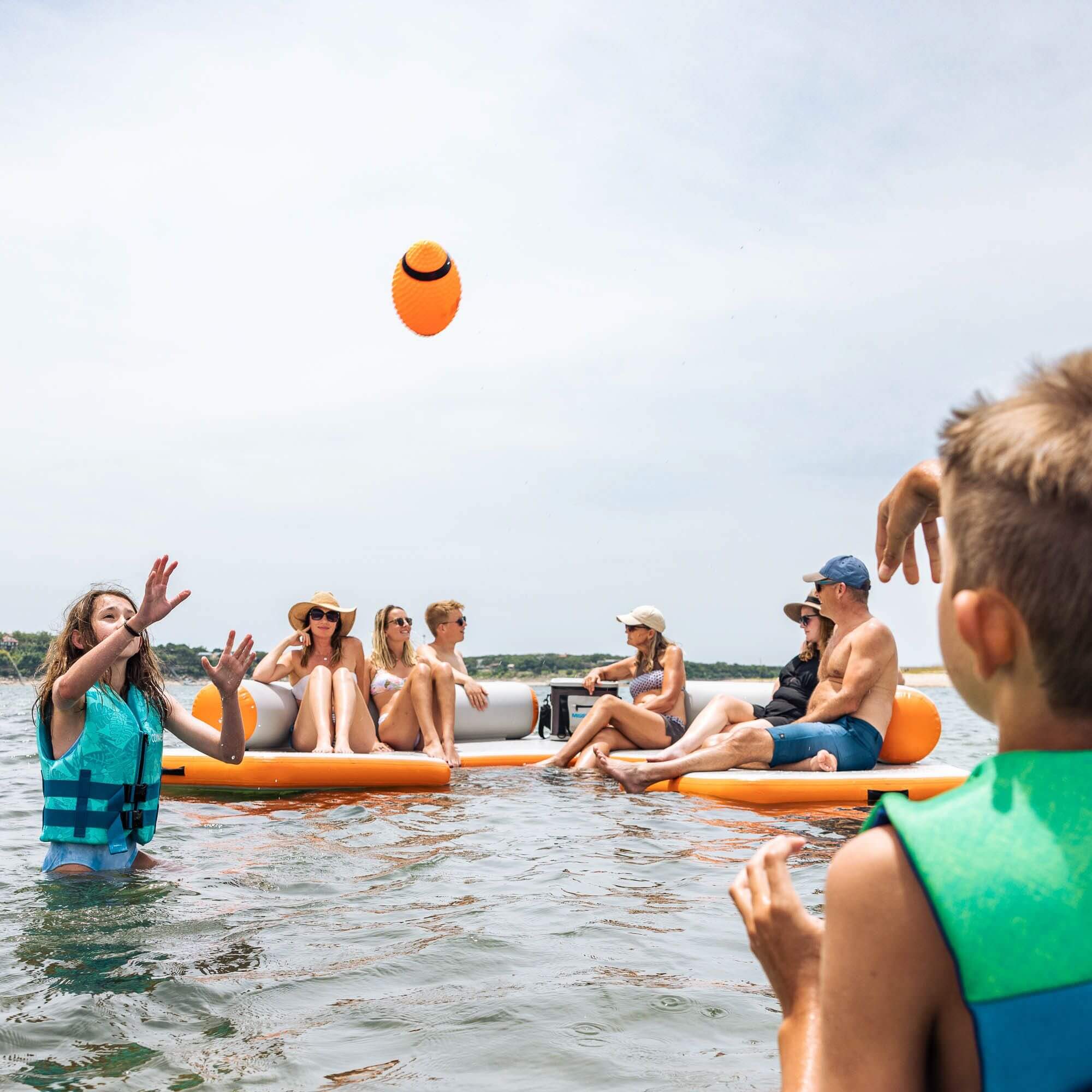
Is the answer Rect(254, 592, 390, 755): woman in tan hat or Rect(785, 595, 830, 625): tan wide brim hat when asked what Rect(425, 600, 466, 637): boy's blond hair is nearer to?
Rect(254, 592, 390, 755): woman in tan hat

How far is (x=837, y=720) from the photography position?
24.3ft

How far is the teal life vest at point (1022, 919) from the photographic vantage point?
870 millimetres

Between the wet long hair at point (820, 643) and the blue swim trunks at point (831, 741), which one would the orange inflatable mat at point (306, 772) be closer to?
the blue swim trunks at point (831, 741)

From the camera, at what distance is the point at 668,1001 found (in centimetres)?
297

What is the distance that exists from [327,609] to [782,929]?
25.7 feet

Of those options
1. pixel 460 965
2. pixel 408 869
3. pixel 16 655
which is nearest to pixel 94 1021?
pixel 460 965

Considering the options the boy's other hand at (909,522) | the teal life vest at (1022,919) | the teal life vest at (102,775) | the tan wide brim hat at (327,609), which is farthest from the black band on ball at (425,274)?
the teal life vest at (1022,919)

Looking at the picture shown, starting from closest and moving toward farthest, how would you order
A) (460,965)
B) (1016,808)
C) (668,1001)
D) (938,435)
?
(1016,808) < (938,435) < (668,1001) < (460,965)

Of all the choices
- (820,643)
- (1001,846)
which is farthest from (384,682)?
(1001,846)

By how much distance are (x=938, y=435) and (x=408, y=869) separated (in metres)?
4.07

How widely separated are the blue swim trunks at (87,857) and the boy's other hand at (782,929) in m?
3.58

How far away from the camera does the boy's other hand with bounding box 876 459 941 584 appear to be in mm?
1738

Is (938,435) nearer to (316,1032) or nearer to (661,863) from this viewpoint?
(316,1032)

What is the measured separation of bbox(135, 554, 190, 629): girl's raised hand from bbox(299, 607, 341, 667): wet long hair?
16.3 feet
